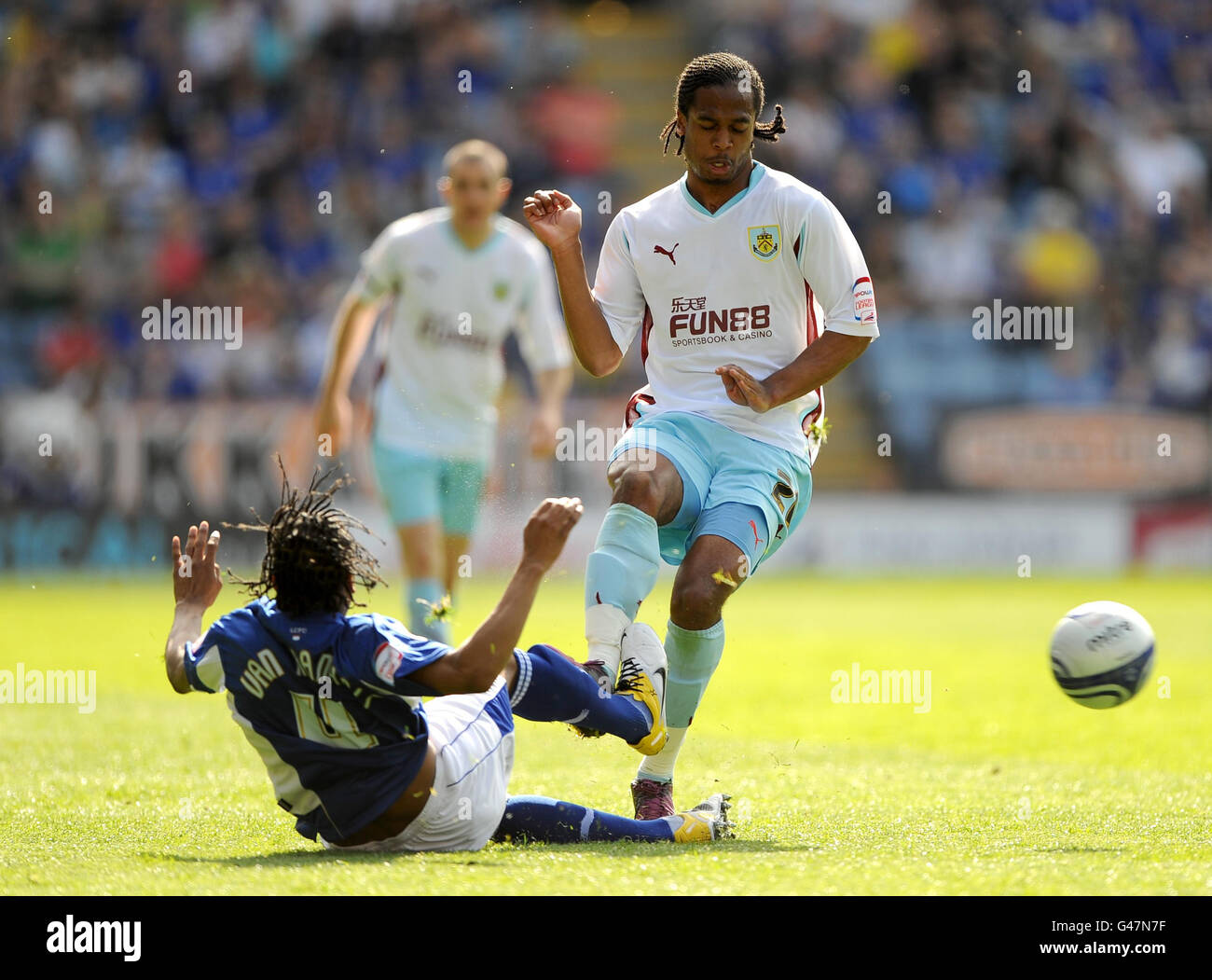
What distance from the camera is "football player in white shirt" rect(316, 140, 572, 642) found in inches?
373

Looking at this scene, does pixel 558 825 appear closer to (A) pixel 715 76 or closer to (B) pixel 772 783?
(B) pixel 772 783

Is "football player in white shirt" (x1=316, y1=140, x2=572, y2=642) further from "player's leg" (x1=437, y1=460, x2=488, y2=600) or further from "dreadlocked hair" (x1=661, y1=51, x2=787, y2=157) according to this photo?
"dreadlocked hair" (x1=661, y1=51, x2=787, y2=157)

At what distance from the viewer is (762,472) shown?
5.86 metres

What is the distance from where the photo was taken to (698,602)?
18.1 ft

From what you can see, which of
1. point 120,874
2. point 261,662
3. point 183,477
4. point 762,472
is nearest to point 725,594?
point 762,472

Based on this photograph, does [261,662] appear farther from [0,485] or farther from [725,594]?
[0,485]

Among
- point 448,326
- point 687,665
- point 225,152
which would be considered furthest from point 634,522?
point 225,152

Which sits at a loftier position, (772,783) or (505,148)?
(505,148)

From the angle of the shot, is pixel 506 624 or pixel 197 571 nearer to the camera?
pixel 506 624

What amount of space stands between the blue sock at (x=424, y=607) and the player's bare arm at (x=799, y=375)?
3.17 metres

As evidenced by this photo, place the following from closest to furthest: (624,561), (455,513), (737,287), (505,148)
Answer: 1. (624,561)
2. (737,287)
3. (455,513)
4. (505,148)

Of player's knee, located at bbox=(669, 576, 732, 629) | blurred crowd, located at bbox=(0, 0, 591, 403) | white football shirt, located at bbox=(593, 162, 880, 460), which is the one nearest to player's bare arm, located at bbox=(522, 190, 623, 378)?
white football shirt, located at bbox=(593, 162, 880, 460)

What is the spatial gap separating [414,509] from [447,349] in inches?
42.5

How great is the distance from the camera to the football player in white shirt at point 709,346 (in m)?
5.60
